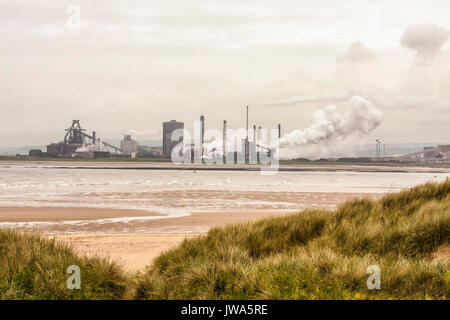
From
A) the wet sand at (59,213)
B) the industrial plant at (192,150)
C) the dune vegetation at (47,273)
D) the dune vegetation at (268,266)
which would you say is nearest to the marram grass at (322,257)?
the dune vegetation at (268,266)

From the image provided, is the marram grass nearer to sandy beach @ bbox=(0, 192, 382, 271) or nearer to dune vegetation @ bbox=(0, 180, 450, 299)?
dune vegetation @ bbox=(0, 180, 450, 299)

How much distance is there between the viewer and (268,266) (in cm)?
819

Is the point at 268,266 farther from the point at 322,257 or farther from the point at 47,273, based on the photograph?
the point at 47,273

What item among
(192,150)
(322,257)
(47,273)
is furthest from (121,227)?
(192,150)

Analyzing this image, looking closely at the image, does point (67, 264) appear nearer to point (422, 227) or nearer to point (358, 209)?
point (422, 227)

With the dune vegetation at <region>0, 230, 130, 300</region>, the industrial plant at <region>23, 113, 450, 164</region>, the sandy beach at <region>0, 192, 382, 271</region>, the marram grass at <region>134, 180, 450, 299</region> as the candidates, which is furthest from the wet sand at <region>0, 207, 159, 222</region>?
the industrial plant at <region>23, 113, 450, 164</region>

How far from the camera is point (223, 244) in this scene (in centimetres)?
1052

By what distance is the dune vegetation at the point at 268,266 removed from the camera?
712 centimetres

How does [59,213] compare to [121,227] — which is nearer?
[121,227]

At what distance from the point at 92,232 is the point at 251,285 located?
1288 centimetres

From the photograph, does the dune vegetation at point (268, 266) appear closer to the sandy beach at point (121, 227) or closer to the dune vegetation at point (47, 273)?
the dune vegetation at point (47, 273)

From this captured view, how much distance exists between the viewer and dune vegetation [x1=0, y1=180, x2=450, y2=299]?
7125mm

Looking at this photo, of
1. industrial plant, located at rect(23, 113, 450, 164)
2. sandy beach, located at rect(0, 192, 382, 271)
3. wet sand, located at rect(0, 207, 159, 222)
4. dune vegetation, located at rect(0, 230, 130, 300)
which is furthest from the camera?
industrial plant, located at rect(23, 113, 450, 164)

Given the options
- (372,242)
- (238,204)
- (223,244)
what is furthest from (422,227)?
(238,204)
